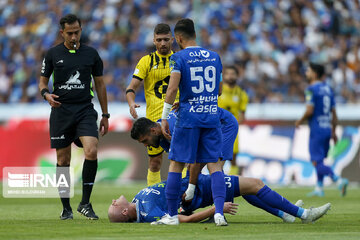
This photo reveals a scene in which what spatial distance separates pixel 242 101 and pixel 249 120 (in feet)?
10.0

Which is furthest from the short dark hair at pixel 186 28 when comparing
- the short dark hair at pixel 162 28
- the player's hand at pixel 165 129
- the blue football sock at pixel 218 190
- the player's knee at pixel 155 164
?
Answer: the player's knee at pixel 155 164

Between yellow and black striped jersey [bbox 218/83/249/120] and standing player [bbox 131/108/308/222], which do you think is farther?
yellow and black striped jersey [bbox 218/83/249/120]

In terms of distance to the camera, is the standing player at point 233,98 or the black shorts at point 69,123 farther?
the standing player at point 233,98

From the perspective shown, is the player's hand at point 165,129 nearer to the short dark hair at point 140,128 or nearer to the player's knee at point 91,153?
the short dark hair at point 140,128

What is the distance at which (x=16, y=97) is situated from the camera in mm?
22734

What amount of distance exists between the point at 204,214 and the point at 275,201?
0.77 m

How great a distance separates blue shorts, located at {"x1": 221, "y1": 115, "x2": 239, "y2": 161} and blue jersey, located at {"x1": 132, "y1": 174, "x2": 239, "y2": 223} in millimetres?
493

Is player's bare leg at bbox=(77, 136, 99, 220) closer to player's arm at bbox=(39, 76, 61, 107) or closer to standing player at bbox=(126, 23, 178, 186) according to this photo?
player's arm at bbox=(39, 76, 61, 107)

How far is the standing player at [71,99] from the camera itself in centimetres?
933

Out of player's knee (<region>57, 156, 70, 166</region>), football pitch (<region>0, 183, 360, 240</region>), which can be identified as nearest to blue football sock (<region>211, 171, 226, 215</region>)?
football pitch (<region>0, 183, 360, 240</region>)

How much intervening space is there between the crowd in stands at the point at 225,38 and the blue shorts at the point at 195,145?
12.5m

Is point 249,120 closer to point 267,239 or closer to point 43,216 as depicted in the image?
point 43,216

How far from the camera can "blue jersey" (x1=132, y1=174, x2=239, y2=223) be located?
8.09m

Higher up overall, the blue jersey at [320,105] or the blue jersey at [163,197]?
the blue jersey at [320,105]
